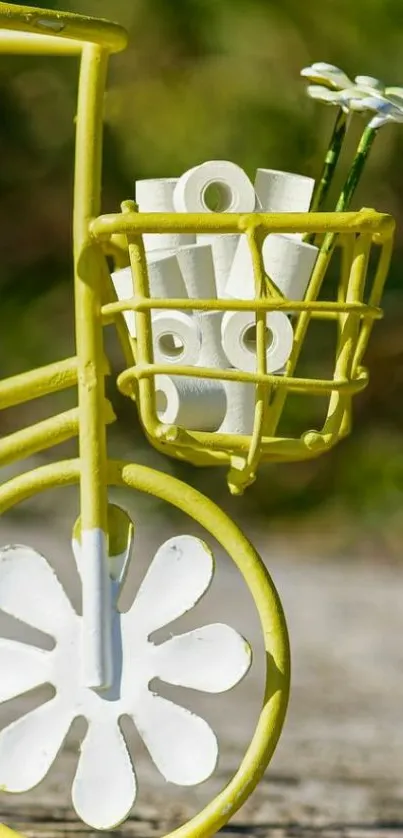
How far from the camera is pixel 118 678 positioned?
0.79 metres

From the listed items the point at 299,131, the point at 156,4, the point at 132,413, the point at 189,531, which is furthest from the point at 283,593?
the point at 156,4

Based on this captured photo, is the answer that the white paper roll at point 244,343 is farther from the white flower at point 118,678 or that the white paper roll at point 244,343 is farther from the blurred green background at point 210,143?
the blurred green background at point 210,143

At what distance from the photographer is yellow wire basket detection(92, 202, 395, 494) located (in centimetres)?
74

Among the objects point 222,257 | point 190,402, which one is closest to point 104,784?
point 190,402

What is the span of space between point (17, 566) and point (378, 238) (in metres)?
0.30

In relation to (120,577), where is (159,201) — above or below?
above

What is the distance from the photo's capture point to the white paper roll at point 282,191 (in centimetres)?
84

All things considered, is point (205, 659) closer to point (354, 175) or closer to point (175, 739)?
point (175, 739)

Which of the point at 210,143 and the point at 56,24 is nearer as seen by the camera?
the point at 56,24

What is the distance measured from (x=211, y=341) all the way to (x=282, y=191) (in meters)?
0.12

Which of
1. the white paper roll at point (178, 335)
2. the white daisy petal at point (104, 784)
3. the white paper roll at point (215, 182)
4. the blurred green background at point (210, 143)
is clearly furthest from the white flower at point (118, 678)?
the blurred green background at point (210, 143)

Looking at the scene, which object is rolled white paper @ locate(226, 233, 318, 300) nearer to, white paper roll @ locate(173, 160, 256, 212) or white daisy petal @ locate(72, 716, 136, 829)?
white paper roll @ locate(173, 160, 256, 212)

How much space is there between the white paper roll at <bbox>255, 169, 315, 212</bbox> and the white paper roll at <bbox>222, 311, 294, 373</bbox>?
0.30ft

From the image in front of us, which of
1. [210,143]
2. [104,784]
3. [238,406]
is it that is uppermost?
[210,143]
